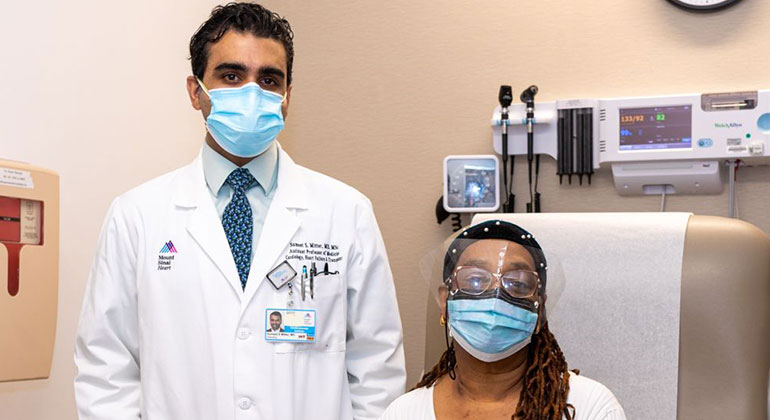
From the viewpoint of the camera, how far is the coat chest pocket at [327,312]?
1622 millimetres

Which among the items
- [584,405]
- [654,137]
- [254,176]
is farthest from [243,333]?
[654,137]

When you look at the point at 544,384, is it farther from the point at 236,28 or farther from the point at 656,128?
the point at 656,128

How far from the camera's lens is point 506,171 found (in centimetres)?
233

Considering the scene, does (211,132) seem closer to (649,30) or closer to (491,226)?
(491,226)

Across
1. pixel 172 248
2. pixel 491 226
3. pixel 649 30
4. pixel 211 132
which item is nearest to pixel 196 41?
pixel 211 132

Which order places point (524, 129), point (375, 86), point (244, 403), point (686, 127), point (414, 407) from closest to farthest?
1. point (414, 407)
2. point (244, 403)
3. point (686, 127)
4. point (524, 129)
5. point (375, 86)

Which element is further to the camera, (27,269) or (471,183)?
(471,183)

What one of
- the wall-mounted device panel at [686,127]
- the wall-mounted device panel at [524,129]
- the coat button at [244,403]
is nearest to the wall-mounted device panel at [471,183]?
the wall-mounted device panel at [524,129]

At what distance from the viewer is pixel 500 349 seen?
135 cm

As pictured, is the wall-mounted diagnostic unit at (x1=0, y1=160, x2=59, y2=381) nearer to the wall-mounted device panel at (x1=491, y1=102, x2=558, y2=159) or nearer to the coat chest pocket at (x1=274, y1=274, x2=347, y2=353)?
the coat chest pocket at (x1=274, y1=274, x2=347, y2=353)

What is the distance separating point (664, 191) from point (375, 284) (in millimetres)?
915

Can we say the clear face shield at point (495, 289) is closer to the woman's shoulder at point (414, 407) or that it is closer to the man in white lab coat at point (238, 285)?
the woman's shoulder at point (414, 407)

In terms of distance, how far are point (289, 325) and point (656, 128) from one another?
3.68 feet

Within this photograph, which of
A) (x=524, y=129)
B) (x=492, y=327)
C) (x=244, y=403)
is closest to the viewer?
(x=492, y=327)
